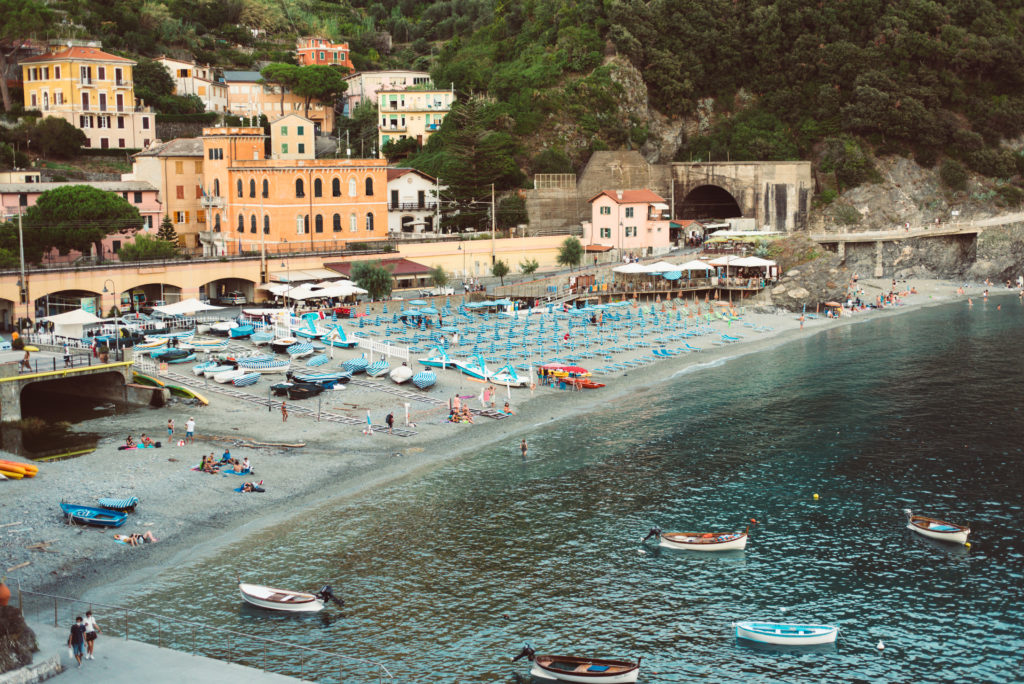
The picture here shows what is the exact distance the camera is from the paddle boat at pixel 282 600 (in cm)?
3036

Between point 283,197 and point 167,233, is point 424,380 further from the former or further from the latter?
point 167,233

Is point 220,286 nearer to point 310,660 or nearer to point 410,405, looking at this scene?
point 410,405

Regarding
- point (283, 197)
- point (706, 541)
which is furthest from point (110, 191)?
point (706, 541)

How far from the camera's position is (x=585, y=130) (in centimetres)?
10656

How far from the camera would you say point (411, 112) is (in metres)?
115

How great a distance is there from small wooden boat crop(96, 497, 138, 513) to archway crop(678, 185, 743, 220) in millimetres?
84216

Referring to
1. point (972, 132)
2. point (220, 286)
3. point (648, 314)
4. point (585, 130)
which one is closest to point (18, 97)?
point (220, 286)

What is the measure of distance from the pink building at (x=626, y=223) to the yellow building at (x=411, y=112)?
26.5 meters

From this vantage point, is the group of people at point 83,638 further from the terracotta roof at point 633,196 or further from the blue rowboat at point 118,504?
the terracotta roof at point 633,196

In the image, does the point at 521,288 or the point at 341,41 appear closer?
the point at 521,288

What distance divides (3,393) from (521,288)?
4193cm

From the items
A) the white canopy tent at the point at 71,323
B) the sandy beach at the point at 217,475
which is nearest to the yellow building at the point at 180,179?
the white canopy tent at the point at 71,323

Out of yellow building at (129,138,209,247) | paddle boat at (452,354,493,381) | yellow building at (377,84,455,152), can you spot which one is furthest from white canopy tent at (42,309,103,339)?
yellow building at (377,84,455,152)

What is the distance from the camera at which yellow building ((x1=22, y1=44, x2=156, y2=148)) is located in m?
99.2
